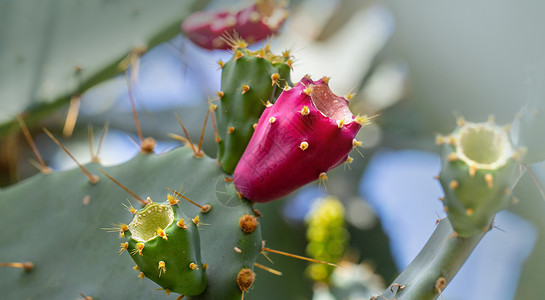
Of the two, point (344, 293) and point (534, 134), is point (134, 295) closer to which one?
point (534, 134)

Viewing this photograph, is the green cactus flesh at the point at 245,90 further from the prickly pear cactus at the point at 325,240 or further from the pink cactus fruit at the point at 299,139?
the prickly pear cactus at the point at 325,240

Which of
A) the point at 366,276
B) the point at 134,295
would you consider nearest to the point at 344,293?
the point at 366,276

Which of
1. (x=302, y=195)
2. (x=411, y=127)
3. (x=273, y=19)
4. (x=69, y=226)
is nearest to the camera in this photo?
(x=69, y=226)

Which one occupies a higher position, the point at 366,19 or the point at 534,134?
the point at 534,134

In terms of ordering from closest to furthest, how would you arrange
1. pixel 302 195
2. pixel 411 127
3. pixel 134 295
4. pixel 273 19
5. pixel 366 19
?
1. pixel 134 295
2. pixel 273 19
3. pixel 302 195
4. pixel 411 127
5. pixel 366 19

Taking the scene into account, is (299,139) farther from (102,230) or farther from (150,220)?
(102,230)

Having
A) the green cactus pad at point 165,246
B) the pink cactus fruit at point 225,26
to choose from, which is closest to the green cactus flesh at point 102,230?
the green cactus pad at point 165,246
